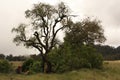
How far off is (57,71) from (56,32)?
19.3ft

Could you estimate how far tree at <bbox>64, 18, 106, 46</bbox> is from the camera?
4244cm

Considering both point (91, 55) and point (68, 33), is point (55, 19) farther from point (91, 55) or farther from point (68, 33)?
point (91, 55)

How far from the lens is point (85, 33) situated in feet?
139

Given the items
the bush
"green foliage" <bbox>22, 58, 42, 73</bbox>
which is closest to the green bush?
"green foliage" <bbox>22, 58, 42, 73</bbox>

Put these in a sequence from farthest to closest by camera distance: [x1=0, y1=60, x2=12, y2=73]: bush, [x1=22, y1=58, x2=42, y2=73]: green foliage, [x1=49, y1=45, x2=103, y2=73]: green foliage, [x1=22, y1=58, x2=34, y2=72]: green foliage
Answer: [x1=22, y1=58, x2=34, y2=72]: green foliage, [x1=22, y1=58, x2=42, y2=73]: green foliage, [x1=0, y1=60, x2=12, y2=73]: bush, [x1=49, y1=45, x2=103, y2=73]: green foliage

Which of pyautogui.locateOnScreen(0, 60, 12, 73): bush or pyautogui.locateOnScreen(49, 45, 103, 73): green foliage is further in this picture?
pyautogui.locateOnScreen(0, 60, 12, 73): bush

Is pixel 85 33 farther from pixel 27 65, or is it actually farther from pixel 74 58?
pixel 27 65

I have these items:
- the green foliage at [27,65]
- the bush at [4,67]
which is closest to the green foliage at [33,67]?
the green foliage at [27,65]

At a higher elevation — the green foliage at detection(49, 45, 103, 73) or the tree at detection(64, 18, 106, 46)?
the tree at detection(64, 18, 106, 46)

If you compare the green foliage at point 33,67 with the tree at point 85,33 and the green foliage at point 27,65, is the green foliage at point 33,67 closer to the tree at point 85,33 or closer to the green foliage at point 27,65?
the green foliage at point 27,65

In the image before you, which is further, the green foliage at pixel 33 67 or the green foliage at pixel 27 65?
the green foliage at pixel 27 65

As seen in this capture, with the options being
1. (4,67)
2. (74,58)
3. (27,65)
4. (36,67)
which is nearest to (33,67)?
(36,67)

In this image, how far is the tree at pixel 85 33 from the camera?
4244 cm

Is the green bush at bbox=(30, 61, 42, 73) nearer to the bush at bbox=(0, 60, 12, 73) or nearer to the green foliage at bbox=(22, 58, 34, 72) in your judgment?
the green foliage at bbox=(22, 58, 34, 72)
